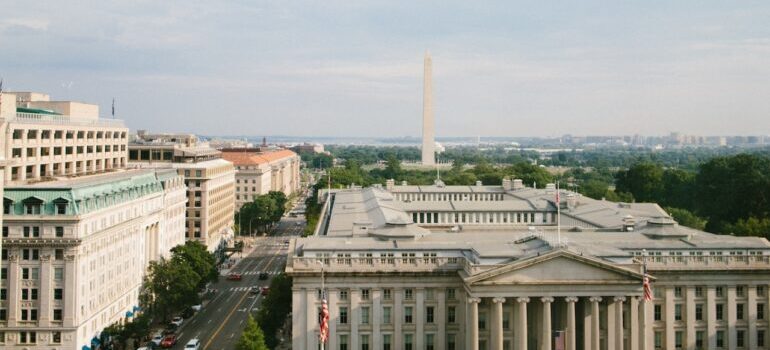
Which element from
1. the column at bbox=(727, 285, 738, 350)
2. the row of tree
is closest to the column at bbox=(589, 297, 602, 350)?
the column at bbox=(727, 285, 738, 350)

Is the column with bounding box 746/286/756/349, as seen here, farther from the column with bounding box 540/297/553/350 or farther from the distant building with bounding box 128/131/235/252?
the distant building with bounding box 128/131/235/252

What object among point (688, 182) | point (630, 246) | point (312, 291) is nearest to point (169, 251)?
point (312, 291)

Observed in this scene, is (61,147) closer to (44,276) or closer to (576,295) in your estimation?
(44,276)

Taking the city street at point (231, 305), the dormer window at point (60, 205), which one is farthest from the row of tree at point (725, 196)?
the dormer window at point (60, 205)

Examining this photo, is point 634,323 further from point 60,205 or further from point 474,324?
point 60,205

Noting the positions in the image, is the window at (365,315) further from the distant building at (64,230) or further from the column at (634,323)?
the distant building at (64,230)
